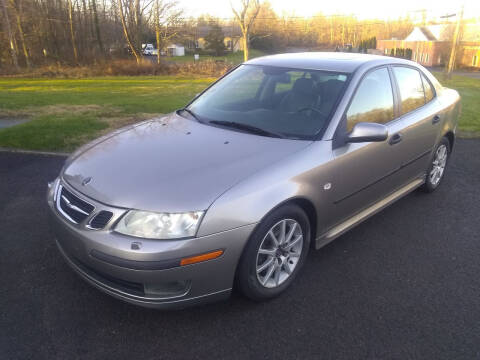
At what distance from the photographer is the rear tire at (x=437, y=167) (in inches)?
185

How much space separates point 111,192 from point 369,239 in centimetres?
250

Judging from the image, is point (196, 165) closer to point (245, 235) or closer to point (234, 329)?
point (245, 235)

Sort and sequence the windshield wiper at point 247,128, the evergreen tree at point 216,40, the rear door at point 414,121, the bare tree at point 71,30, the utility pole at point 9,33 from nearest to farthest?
the windshield wiper at point 247,128
the rear door at point 414,121
the utility pole at point 9,33
the bare tree at point 71,30
the evergreen tree at point 216,40

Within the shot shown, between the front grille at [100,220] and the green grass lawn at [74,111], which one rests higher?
the front grille at [100,220]

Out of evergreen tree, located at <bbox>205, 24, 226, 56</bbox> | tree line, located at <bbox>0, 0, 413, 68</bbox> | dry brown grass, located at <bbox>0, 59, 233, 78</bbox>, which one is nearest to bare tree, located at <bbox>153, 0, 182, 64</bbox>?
tree line, located at <bbox>0, 0, 413, 68</bbox>

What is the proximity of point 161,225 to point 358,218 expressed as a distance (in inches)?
76.5

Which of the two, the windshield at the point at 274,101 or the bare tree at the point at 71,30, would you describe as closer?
the windshield at the point at 274,101

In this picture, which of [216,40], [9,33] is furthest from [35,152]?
[216,40]

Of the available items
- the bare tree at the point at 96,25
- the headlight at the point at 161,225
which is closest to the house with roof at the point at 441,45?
the bare tree at the point at 96,25

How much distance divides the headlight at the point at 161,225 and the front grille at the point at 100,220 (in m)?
0.11

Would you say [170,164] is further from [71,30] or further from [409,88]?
[71,30]

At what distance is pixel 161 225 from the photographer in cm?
231

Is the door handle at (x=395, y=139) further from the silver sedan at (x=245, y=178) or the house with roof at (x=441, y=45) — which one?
the house with roof at (x=441, y=45)

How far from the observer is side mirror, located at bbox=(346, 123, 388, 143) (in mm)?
3002
